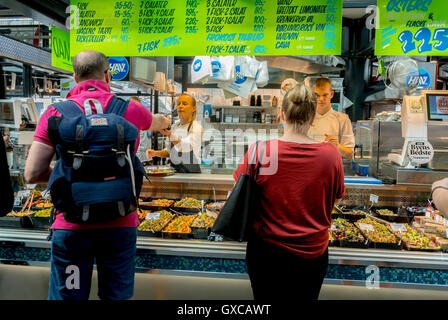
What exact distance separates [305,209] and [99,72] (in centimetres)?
137

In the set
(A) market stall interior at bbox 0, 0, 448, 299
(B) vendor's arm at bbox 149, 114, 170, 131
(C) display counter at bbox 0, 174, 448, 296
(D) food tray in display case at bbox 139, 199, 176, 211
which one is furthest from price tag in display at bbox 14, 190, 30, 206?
(B) vendor's arm at bbox 149, 114, 170, 131

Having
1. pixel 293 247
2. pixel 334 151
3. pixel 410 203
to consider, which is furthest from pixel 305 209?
pixel 410 203

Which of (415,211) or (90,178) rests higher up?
(90,178)

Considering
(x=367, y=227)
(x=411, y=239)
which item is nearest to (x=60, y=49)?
(x=367, y=227)

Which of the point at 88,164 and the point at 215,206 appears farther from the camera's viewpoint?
the point at 215,206

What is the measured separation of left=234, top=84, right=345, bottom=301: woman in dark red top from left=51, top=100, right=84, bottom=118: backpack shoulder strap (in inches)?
36.3

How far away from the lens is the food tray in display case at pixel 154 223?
2705 mm

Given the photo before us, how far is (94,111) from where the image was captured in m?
1.66

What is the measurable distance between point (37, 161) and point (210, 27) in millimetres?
2004

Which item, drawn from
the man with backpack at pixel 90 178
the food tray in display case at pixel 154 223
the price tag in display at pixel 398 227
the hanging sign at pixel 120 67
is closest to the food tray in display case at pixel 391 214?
the price tag in display at pixel 398 227

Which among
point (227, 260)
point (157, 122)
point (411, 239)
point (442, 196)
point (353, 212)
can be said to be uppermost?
point (157, 122)

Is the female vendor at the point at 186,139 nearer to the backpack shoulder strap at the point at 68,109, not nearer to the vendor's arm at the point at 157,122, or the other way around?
the vendor's arm at the point at 157,122

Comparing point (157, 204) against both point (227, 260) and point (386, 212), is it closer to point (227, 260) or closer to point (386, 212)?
point (227, 260)

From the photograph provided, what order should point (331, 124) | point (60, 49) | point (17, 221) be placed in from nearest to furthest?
point (17, 221)
point (331, 124)
point (60, 49)
